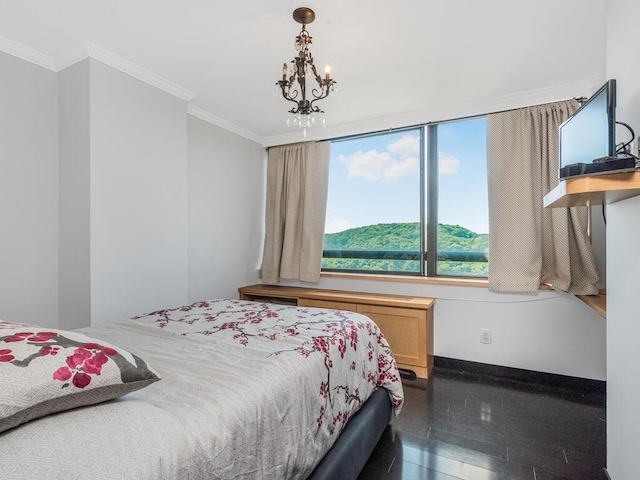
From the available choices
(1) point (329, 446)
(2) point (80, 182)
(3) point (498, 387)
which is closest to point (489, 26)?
(1) point (329, 446)

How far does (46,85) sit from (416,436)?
143 inches

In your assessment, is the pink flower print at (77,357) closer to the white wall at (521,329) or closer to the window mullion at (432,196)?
the white wall at (521,329)

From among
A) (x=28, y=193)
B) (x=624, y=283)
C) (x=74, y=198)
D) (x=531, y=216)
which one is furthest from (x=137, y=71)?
(x=531, y=216)

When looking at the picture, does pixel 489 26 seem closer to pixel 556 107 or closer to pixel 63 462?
pixel 556 107

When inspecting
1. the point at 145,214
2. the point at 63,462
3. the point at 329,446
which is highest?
the point at 145,214

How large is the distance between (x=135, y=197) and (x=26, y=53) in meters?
1.19

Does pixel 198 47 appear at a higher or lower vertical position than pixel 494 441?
higher

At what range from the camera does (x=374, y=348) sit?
2.00m

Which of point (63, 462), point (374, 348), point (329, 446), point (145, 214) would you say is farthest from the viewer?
point (145, 214)

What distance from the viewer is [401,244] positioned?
3641mm

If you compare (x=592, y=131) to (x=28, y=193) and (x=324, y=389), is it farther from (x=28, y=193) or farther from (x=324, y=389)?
(x=28, y=193)

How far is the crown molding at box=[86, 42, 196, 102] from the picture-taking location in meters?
2.31

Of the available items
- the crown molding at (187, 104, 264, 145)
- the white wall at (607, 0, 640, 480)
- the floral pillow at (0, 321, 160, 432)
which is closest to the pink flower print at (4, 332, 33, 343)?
the floral pillow at (0, 321, 160, 432)

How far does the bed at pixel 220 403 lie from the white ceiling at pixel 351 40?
1852 mm
